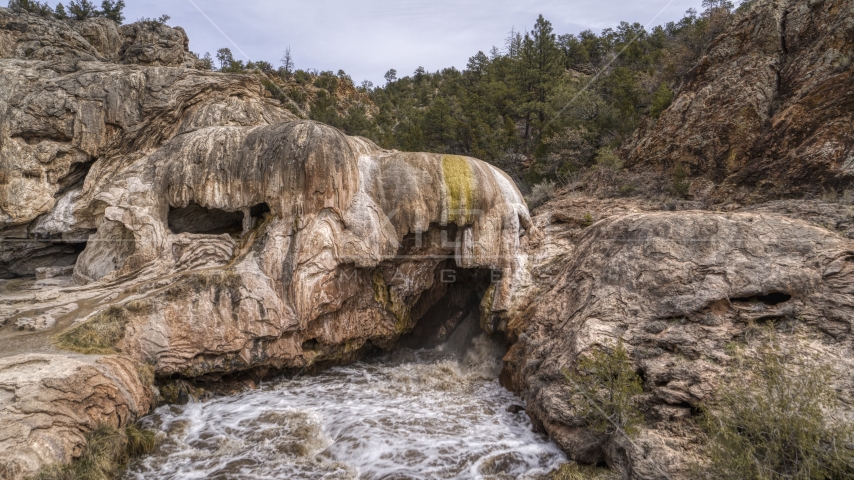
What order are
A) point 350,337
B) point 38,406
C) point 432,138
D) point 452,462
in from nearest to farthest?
point 38,406 < point 452,462 < point 350,337 < point 432,138

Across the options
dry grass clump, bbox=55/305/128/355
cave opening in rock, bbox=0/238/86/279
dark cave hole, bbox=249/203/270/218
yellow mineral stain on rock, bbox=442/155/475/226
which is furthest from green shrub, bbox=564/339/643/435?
cave opening in rock, bbox=0/238/86/279

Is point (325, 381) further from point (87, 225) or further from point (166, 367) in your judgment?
point (87, 225)

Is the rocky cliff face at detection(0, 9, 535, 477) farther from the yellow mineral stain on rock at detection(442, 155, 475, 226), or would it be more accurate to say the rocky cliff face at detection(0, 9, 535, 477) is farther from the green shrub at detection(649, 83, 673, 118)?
the green shrub at detection(649, 83, 673, 118)

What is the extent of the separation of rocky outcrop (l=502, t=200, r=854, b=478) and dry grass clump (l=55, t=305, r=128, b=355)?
8247 mm

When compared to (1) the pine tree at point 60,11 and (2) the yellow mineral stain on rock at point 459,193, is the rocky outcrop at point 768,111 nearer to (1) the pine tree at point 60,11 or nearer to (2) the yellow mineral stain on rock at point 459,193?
(2) the yellow mineral stain on rock at point 459,193

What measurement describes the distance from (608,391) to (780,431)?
2.28m

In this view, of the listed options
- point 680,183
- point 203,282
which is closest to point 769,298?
point 680,183

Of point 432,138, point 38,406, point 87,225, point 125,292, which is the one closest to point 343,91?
point 432,138

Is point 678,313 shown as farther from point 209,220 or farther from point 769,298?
point 209,220

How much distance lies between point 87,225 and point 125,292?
4652 millimetres

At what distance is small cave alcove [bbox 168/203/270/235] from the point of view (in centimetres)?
1217

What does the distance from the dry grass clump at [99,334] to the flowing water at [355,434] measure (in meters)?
1.67

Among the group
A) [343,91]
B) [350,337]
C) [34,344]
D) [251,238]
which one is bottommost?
[350,337]

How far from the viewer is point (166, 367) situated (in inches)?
358
